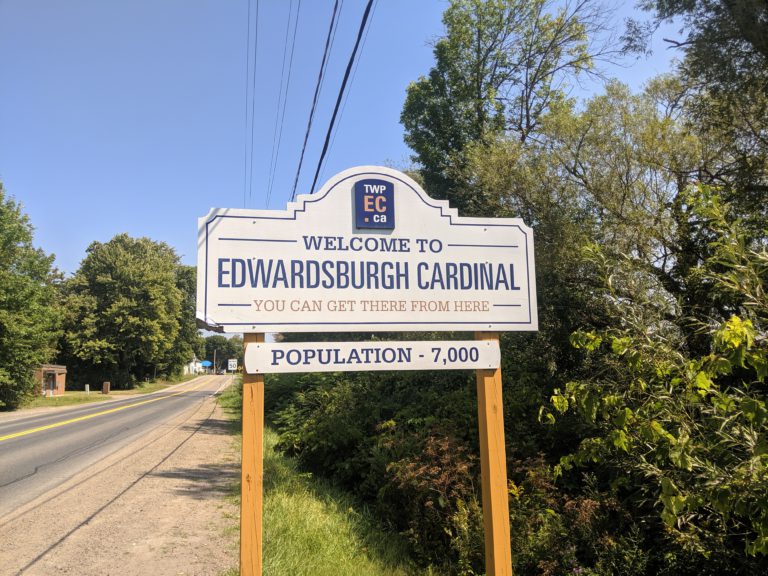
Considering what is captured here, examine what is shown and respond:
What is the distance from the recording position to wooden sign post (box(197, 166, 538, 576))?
3492 mm

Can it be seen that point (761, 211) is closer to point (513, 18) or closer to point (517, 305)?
point (517, 305)

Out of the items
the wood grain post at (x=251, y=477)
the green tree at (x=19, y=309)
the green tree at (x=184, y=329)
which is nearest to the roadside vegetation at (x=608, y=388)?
the wood grain post at (x=251, y=477)

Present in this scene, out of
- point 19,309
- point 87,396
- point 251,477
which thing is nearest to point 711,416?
point 251,477

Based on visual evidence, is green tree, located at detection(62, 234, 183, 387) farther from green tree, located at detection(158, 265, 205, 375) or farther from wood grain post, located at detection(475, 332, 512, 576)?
wood grain post, located at detection(475, 332, 512, 576)

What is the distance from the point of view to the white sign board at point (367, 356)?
11.4ft

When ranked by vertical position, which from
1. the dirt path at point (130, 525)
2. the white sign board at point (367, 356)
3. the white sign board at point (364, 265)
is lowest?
the dirt path at point (130, 525)

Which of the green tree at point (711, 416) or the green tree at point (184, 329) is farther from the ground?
the green tree at point (184, 329)

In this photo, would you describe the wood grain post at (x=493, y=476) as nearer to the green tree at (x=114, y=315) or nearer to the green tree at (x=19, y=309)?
the green tree at (x=19, y=309)

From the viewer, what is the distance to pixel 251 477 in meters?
3.33

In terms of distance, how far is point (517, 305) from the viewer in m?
3.97

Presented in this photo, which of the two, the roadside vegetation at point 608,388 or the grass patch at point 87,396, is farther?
the grass patch at point 87,396

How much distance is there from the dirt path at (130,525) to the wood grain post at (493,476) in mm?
2695

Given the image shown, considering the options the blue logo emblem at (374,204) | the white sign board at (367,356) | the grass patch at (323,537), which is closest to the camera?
the white sign board at (367,356)

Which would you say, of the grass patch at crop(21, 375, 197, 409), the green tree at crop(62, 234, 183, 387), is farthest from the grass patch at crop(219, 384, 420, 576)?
the green tree at crop(62, 234, 183, 387)
